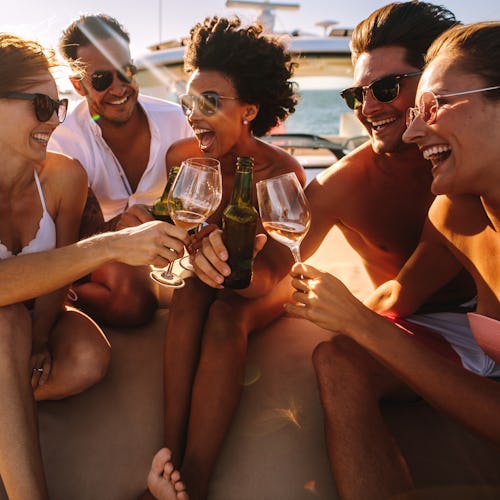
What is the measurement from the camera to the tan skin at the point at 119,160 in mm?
2984

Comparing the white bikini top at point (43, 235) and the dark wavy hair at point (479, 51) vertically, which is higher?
the dark wavy hair at point (479, 51)

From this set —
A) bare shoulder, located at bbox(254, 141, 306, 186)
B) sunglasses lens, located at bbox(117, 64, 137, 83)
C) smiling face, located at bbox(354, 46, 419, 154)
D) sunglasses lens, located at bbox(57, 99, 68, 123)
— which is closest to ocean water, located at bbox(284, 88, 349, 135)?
sunglasses lens, located at bbox(117, 64, 137, 83)

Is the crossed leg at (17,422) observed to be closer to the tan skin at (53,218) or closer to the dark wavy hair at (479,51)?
the tan skin at (53,218)

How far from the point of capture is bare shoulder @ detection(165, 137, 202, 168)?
3.14 meters

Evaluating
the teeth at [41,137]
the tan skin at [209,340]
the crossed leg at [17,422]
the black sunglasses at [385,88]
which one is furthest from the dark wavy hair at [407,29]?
the crossed leg at [17,422]

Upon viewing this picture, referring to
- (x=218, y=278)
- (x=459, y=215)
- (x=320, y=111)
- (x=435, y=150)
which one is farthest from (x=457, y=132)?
(x=320, y=111)

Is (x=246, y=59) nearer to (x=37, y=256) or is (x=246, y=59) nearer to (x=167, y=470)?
(x=37, y=256)

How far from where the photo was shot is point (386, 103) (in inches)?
97.3

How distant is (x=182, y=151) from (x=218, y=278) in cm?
143

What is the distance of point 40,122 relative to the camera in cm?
227

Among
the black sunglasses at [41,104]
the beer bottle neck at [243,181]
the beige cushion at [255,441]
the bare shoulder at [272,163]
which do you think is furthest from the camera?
the bare shoulder at [272,163]

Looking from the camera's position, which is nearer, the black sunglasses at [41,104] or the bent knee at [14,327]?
the bent knee at [14,327]

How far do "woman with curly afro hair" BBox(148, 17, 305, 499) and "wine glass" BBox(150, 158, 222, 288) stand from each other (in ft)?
0.40

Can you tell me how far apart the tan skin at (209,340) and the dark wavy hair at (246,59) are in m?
0.08
